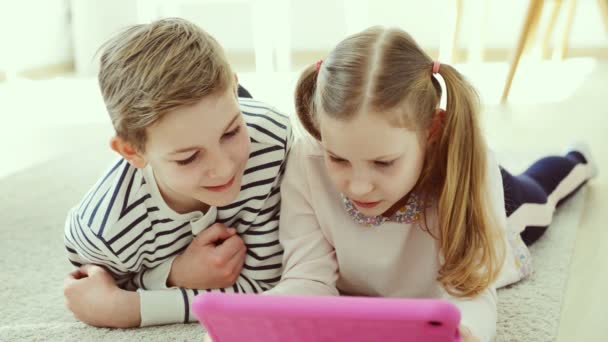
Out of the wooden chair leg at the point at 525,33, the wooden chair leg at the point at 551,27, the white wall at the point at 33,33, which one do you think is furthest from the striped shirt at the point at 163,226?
the white wall at the point at 33,33

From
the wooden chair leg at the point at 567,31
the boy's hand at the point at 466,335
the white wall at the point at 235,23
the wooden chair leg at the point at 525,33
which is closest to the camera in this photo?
the boy's hand at the point at 466,335

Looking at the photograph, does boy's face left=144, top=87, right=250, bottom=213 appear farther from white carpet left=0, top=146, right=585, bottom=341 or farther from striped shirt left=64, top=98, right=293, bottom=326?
white carpet left=0, top=146, right=585, bottom=341

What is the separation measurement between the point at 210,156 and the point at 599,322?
0.53m

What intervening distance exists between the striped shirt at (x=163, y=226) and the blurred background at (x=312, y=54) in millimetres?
756

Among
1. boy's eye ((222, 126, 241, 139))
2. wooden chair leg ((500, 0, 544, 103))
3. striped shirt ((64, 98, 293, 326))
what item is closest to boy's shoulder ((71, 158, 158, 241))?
striped shirt ((64, 98, 293, 326))

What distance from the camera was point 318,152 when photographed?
0.93 metres

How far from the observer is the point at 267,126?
3.23ft

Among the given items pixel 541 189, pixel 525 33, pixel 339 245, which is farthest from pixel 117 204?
pixel 525 33

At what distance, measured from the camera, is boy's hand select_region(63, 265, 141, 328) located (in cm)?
93

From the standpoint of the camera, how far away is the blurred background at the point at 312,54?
6.13 feet

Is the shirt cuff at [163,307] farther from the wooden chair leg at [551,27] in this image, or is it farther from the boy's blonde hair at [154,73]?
the wooden chair leg at [551,27]

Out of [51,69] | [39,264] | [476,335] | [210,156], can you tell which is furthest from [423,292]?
[51,69]

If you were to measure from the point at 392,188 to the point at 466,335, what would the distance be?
0.57ft

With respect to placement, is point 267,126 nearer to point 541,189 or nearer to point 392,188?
point 392,188
